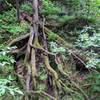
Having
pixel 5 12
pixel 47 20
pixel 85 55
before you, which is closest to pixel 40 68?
pixel 85 55

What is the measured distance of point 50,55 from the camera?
212 inches

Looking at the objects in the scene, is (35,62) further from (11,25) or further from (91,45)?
(11,25)

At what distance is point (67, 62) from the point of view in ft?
17.9

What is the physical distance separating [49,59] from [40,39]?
2.02 ft

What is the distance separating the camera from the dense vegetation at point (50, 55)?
Result: 15.6 feet

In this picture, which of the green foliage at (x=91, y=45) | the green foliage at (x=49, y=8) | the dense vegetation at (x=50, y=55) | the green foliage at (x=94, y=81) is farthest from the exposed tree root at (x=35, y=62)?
the green foliage at (x=49, y=8)

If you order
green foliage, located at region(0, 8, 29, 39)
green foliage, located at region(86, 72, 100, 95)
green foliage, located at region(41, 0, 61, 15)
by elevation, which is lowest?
green foliage, located at region(86, 72, 100, 95)

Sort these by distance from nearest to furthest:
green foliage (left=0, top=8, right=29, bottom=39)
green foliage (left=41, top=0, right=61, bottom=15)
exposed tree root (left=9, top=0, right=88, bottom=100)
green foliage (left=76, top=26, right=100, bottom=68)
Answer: exposed tree root (left=9, top=0, right=88, bottom=100)
green foliage (left=76, top=26, right=100, bottom=68)
green foliage (left=0, top=8, right=29, bottom=39)
green foliage (left=41, top=0, right=61, bottom=15)

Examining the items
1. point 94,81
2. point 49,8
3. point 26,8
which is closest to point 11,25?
point 26,8

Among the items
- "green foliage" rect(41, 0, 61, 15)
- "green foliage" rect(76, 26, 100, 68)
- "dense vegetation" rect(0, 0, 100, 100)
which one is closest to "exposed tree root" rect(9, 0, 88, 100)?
"dense vegetation" rect(0, 0, 100, 100)

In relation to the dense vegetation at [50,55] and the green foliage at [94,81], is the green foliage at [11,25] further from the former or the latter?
the green foliage at [94,81]

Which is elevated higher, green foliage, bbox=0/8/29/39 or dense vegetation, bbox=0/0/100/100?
green foliage, bbox=0/8/29/39

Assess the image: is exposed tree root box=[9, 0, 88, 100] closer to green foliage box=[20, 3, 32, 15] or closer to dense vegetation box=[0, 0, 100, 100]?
dense vegetation box=[0, 0, 100, 100]

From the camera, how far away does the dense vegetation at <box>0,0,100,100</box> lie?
4754mm
